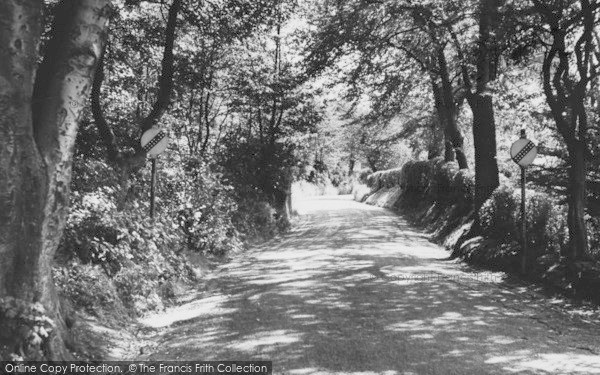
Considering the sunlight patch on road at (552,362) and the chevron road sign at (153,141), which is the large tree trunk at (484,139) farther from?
the sunlight patch on road at (552,362)

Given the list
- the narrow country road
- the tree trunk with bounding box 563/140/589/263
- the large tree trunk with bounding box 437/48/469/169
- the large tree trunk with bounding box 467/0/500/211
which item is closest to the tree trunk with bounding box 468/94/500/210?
the large tree trunk with bounding box 467/0/500/211

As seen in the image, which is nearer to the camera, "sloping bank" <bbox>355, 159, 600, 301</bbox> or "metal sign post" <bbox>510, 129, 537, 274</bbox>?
"sloping bank" <bbox>355, 159, 600, 301</bbox>

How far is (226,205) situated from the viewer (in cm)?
1568

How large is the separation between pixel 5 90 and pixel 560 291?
8770 mm

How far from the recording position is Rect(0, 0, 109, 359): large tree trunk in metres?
4.28

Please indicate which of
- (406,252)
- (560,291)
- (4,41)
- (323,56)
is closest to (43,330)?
(4,41)

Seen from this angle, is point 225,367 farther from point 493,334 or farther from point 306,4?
point 306,4

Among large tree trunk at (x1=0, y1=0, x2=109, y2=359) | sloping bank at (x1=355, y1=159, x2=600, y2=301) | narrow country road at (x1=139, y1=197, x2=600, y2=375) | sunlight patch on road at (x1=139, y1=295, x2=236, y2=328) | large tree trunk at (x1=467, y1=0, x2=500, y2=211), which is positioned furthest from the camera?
large tree trunk at (x1=467, y1=0, x2=500, y2=211)

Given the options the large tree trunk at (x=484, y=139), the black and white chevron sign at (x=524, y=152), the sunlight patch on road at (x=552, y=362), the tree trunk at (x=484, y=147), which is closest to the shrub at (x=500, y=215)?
the large tree trunk at (x=484, y=139)

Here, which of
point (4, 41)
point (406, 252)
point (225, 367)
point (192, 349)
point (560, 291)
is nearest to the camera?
point (4, 41)

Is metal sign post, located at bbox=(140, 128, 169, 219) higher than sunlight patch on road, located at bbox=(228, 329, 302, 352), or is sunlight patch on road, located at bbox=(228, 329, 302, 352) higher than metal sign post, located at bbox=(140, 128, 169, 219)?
metal sign post, located at bbox=(140, 128, 169, 219)

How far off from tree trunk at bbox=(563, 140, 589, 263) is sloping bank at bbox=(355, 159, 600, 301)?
1.15ft

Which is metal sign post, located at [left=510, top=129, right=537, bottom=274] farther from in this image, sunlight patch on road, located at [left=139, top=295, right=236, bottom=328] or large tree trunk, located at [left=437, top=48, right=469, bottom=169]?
large tree trunk, located at [left=437, top=48, right=469, bottom=169]

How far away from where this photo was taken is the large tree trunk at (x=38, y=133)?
428cm
